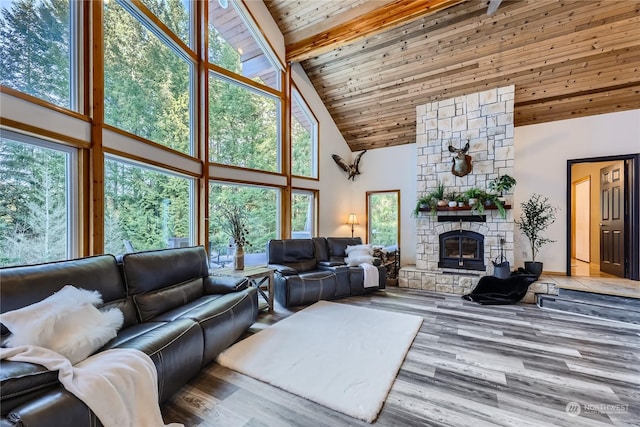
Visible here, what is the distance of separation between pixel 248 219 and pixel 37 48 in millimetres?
3122

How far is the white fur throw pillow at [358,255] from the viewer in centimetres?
467

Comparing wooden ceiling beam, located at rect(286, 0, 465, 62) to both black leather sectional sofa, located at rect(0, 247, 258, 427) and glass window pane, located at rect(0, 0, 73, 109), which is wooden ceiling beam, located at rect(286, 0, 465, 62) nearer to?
glass window pane, located at rect(0, 0, 73, 109)

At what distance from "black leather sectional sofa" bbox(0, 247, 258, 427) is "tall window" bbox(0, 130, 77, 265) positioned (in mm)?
610

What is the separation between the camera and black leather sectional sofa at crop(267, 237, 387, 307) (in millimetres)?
3838

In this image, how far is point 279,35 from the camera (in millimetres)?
5203

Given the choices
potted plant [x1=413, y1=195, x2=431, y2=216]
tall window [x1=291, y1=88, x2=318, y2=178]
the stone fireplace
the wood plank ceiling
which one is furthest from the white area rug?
the wood plank ceiling

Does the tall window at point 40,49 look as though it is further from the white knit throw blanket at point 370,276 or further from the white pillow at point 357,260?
the white knit throw blanket at point 370,276

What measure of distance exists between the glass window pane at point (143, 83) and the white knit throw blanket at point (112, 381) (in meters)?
2.29

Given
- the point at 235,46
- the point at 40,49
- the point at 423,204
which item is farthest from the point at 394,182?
the point at 40,49

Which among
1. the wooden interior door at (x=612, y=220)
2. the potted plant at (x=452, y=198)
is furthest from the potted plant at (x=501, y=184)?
the wooden interior door at (x=612, y=220)

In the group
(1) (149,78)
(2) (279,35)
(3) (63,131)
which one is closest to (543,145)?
(2) (279,35)

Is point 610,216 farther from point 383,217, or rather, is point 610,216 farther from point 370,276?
point 370,276

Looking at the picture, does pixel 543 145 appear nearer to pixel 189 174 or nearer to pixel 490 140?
pixel 490 140

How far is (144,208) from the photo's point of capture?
126 inches
